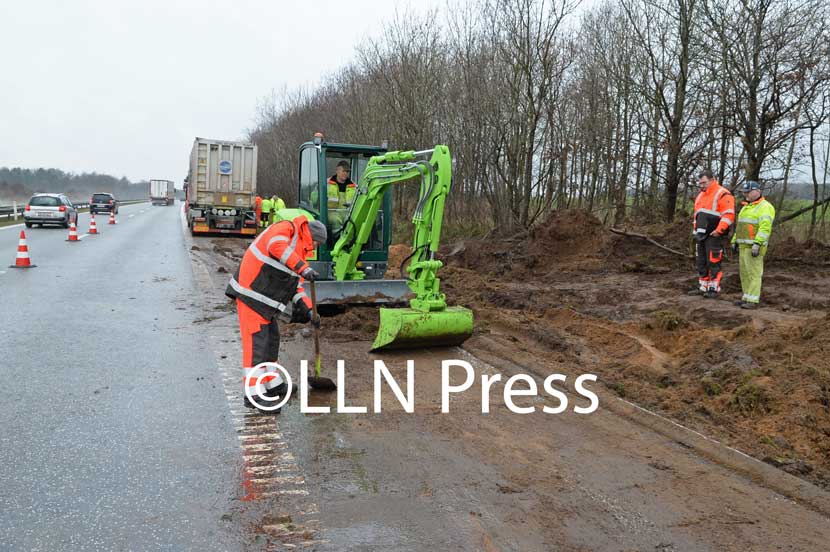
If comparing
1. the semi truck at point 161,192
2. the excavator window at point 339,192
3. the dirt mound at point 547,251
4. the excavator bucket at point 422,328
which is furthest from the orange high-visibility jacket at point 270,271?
the semi truck at point 161,192

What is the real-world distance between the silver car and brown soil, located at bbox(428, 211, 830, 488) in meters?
18.8

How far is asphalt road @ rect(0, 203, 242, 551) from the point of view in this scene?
148 inches

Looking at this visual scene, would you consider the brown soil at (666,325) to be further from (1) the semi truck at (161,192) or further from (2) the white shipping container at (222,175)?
(1) the semi truck at (161,192)

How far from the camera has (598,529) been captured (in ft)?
12.4

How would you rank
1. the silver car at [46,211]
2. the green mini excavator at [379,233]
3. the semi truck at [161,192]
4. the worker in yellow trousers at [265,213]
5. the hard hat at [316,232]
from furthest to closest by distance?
the semi truck at [161,192]
the silver car at [46,211]
the worker in yellow trousers at [265,213]
the green mini excavator at [379,233]
the hard hat at [316,232]

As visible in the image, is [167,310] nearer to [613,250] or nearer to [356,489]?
[356,489]

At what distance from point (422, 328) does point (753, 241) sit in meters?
5.47

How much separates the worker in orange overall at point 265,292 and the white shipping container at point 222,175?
21.7m

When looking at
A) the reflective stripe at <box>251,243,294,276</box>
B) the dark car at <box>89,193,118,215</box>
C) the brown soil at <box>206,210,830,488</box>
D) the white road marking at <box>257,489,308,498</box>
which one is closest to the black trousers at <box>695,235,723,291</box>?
the brown soil at <box>206,210,830,488</box>

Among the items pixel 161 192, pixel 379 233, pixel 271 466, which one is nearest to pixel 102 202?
pixel 161 192

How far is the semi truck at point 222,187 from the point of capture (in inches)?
1048

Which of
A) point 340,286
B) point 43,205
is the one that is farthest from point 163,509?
point 43,205

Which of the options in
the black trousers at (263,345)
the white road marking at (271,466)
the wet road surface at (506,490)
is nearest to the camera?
the wet road surface at (506,490)

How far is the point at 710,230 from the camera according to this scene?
10.9 metres
